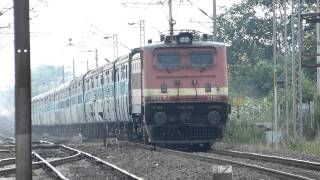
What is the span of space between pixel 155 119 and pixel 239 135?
8049 millimetres

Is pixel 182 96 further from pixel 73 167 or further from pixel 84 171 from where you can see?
pixel 84 171

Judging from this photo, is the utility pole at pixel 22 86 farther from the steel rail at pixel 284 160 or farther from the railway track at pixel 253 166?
the steel rail at pixel 284 160

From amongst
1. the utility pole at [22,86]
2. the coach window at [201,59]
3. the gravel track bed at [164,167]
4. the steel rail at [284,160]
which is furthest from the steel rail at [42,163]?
the utility pole at [22,86]

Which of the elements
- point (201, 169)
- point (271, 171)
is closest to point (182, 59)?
point (201, 169)

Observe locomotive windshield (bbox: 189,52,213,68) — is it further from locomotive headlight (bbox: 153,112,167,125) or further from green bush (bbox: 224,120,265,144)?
green bush (bbox: 224,120,265,144)

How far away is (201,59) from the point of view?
2045 centimetres

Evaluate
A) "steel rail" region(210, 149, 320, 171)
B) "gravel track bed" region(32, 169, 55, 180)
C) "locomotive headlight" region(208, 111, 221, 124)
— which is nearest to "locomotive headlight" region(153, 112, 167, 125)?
"locomotive headlight" region(208, 111, 221, 124)

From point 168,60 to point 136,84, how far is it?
4.72 feet

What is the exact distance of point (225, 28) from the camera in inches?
2040

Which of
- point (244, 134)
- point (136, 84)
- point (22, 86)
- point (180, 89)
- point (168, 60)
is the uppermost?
point (168, 60)

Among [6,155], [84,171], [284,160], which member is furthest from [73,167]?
[6,155]

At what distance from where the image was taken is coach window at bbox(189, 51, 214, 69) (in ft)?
66.8

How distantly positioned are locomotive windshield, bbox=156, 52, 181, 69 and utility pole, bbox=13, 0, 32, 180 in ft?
42.4

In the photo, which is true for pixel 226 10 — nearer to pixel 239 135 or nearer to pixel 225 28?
pixel 225 28
